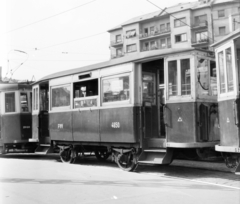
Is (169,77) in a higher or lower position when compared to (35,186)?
higher

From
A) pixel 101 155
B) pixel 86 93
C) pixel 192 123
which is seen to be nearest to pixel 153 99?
pixel 192 123

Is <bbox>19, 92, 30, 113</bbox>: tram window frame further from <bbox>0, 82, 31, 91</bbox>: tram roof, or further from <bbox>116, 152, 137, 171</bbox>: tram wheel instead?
<bbox>116, 152, 137, 171</bbox>: tram wheel

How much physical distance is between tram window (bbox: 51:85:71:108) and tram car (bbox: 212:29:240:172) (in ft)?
17.2

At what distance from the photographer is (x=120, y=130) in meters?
9.24

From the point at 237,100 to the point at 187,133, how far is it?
146 centimetres

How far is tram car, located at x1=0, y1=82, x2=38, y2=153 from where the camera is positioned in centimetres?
1377

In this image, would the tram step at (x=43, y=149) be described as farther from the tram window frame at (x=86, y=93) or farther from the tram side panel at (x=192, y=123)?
the tram side panel at (x=192, y=123)

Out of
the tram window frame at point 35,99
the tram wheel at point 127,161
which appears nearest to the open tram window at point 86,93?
the tram wheel at point 127,161

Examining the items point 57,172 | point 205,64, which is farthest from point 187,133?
point 57,172

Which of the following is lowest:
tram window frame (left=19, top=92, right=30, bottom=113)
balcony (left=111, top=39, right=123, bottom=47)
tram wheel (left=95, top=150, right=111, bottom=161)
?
tram wheel (left=95, top=150, right=111, bottom=161)

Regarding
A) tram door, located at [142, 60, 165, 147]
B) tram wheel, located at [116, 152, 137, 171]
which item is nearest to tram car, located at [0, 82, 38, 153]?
tram wheel, located at [116, 152, 137, 171]

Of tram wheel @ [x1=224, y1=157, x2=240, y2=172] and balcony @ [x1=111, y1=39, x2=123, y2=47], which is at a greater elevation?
balcony @ [x1=111, y1=39, x2=123, y2=47]

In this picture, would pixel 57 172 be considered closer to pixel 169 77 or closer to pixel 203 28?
pixel 169 77

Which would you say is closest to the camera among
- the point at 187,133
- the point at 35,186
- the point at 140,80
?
the point at 35,186
